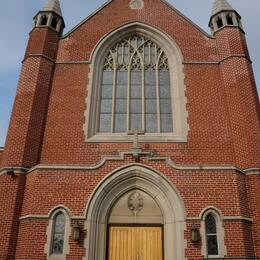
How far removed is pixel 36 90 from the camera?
11141 millimetres

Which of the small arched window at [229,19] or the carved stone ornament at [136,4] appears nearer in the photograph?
the small arched window at [229,19]

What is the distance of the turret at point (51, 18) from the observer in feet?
42.4

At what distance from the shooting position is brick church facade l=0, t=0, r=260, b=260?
8648 millimetres

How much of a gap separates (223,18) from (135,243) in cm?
956

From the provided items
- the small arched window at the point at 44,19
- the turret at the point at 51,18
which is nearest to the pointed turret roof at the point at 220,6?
the turret at the point at 51,18

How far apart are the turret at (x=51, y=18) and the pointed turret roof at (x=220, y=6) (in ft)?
21.4

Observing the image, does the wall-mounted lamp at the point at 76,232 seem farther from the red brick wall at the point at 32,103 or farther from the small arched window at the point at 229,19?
the small arched window at the point at 229,19

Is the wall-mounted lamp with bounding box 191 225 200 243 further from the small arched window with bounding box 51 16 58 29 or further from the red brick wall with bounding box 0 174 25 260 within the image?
the small arched window with bounding box 51 16 58 29

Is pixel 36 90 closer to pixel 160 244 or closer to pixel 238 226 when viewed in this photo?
pixel 160 244

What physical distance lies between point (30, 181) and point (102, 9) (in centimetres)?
826

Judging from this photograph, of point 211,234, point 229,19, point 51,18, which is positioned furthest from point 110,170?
point 229,19

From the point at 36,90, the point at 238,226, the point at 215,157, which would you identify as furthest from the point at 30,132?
the point at 238,226

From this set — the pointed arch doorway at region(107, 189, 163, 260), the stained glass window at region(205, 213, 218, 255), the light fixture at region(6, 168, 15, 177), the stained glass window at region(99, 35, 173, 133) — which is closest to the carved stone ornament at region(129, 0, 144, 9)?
the stained glass window at region(99, 35, 173, 133)

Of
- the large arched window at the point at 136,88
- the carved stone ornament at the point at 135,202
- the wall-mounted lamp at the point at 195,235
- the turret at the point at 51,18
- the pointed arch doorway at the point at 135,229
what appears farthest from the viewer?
the turret at the point at 51,18
